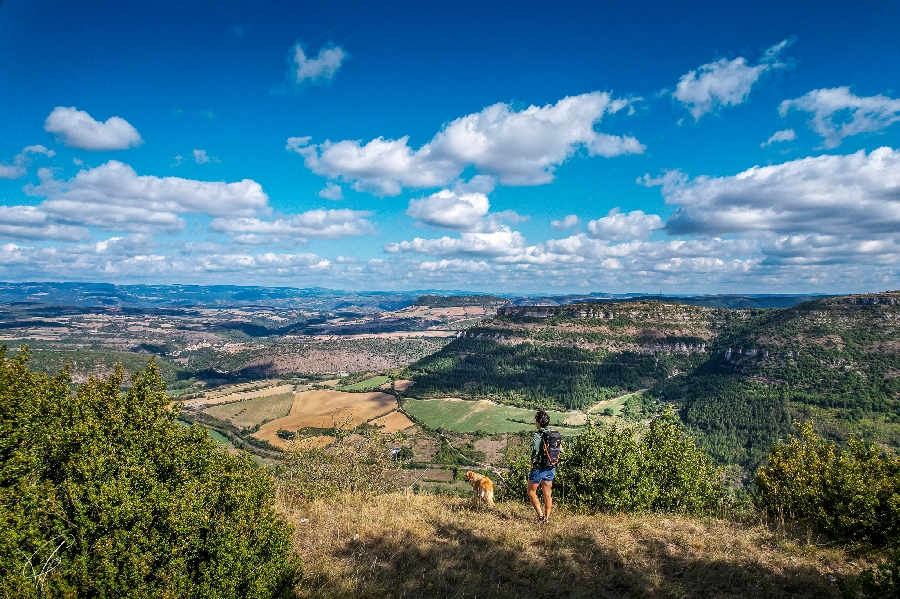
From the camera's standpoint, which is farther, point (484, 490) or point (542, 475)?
point (484, 490)

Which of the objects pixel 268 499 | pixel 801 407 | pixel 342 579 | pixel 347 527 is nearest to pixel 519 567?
pixel 342 579

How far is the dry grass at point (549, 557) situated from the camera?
9.64 m

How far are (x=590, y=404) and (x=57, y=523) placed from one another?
19313cm

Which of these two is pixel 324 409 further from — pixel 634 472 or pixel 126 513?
pixel 126 513

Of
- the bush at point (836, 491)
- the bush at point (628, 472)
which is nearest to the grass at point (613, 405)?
the bush at point (628, 472)

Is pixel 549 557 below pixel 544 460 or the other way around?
below

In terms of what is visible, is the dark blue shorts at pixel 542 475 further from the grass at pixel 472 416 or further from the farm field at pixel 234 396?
the farm field at pixel 234 396

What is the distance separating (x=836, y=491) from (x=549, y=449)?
1070cm

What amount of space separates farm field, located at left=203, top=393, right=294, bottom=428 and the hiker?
149 metres

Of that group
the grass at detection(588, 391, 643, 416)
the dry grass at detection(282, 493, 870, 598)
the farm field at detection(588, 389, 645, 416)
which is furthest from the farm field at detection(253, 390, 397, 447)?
the dry grass at detection(282, 493, 870, 598)

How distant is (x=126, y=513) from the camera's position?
6.74 metres

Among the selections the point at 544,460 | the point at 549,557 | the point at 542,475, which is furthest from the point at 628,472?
the point at 549,557

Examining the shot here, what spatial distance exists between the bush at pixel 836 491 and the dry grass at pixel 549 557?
1.67 metres

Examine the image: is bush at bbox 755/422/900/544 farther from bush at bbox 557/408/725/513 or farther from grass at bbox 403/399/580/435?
grass at bbox 403/399/580/435
